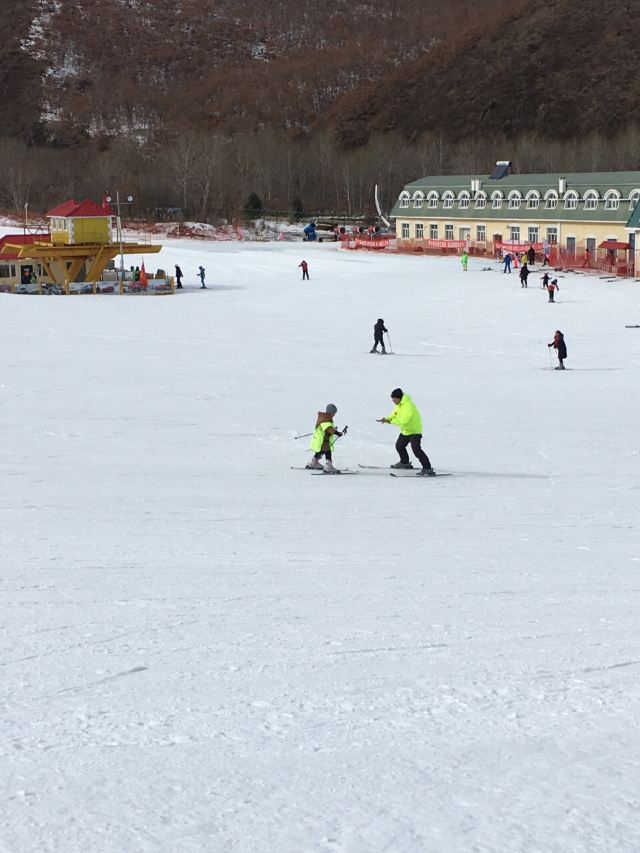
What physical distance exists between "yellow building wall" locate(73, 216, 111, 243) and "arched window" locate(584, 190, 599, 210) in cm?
2457

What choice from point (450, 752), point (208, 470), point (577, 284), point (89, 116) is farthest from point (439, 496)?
point (89, 116)

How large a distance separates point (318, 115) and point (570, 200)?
116 metres

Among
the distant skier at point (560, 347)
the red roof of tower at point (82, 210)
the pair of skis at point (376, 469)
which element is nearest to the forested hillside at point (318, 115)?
the red roof of tower at point (82, 210)

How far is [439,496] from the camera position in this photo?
12.3m

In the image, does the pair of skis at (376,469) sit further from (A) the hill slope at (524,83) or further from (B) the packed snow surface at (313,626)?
(A) the hill slope at (524,83)

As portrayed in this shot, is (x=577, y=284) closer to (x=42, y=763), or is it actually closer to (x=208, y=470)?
(x=208, y=470)

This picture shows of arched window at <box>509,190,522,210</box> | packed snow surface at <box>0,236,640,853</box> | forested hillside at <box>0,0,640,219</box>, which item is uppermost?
forested hillside at <box>0,0,640,219</box>

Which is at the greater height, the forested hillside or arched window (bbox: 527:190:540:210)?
the forested hillside

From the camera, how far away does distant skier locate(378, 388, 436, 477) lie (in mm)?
12789

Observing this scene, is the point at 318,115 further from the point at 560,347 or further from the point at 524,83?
the point at 560,347

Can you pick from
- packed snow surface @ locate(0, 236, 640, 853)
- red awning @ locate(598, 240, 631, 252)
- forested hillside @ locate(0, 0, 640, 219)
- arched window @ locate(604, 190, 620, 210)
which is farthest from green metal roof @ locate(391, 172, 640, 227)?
packed snow surface @ locate(0, 236, 640, 853)

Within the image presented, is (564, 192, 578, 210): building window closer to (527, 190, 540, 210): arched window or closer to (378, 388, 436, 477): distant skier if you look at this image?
(527, 190, 540, 210): arched window

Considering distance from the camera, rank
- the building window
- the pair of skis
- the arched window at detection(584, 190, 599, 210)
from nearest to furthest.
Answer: the pair of skis
the arched window at detection(584, 190, 599, 210)
the building window

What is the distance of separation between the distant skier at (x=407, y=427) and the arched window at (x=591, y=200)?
148 ft
